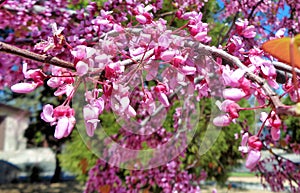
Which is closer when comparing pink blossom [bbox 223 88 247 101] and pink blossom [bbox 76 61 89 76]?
pink blossom [bbox 223 88 247 101]

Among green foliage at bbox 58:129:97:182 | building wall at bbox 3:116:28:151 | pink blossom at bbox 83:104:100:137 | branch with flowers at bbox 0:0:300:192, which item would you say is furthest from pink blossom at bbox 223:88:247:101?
building wall at bbox 3:116:28:151

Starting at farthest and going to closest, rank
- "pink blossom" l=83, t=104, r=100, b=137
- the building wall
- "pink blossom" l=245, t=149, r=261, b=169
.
Result: the building wall → "pink blossom" l=83, t=104, r=100, b=137 → "pink blossom" l=245, t=149, r=261, b=169

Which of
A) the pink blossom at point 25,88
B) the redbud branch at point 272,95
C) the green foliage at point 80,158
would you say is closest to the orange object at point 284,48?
the redbud branch at point 272,95

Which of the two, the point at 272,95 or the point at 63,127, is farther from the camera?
the point at 63,127

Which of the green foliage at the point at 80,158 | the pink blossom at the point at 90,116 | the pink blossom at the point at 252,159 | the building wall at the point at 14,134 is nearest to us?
the pink blossom at the point at 252,159

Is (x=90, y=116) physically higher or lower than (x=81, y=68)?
lower

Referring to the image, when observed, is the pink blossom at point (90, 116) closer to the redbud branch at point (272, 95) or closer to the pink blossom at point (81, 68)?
the pink blossom at point (81, 68)

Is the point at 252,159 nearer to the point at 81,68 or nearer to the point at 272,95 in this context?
the point at 272,95

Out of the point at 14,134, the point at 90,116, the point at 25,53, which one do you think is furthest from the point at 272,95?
the point at 14,134

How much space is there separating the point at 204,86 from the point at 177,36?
7.1 inches

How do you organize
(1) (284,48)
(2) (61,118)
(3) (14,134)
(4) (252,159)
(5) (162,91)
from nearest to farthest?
(1) (284,48) → (4) (252,159) → (2) (61,118) → (5) (162,91) → (3) (14,134)

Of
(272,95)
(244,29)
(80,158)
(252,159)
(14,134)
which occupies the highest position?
(244,29)

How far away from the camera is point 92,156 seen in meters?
7.40

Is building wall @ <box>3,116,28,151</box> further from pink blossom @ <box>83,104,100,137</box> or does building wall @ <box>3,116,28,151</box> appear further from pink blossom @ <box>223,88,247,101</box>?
pink blossom @ <box>223,88,247,101</box>
